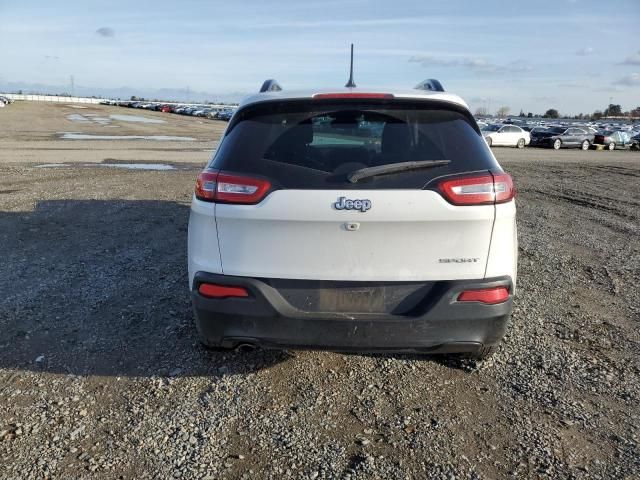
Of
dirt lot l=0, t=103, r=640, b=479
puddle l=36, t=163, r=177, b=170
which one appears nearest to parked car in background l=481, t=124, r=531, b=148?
puddle l=36, t=163, r=177, b=170

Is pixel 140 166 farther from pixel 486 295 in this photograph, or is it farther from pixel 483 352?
pixel 486 295

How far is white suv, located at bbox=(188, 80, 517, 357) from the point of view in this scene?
2.76 meters

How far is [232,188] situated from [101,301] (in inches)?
97.6

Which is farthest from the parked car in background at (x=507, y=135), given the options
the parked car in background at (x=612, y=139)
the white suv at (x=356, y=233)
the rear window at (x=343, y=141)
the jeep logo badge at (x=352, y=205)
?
the jeep logo badge at (x=352, y=205)

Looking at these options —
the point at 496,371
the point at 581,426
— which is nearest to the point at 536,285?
the point at 496,371

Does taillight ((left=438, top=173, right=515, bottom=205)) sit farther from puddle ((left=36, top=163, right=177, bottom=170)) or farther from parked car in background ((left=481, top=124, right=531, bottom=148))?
parked car in background ((left=481, top=124, right=531, bottom=148))

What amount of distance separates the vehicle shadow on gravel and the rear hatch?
1.17m

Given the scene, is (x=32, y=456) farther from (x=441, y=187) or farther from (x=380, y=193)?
(x=441, y=187)

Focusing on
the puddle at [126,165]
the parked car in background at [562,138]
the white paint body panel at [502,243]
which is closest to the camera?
the white paint body panel at [502,243]

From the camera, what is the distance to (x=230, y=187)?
2.83m

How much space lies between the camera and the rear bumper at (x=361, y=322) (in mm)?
2824

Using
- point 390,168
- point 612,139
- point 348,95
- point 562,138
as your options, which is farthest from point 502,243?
point 612,139

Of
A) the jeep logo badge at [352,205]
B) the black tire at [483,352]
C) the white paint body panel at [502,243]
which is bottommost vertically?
the black tire at [483,352]

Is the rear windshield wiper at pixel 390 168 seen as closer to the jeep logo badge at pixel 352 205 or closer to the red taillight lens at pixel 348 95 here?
the jeep logo badge at pixel 352 205
